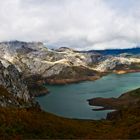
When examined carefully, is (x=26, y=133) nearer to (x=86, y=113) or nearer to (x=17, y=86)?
(x=17, y=86)

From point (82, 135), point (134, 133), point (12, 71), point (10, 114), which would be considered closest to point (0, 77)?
point (12, 71)

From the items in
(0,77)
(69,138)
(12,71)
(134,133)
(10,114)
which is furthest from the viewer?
(12,71)

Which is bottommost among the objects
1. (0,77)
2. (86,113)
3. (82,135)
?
(86,113)

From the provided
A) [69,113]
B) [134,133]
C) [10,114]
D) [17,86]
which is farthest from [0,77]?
[134,133]

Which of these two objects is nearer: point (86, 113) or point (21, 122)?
point (21, 122)

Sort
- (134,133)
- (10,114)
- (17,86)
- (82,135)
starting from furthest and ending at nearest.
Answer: (17,86) → (10,114) → (82,135) → (134,133)

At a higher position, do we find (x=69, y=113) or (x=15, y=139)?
(x=15, y=139)

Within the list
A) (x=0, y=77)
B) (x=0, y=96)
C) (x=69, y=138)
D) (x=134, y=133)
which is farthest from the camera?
(x=0, y=77)

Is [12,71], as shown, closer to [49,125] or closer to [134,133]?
[49,125]

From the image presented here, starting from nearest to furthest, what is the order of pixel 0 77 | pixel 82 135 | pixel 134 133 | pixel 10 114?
pixel 134 133, pixel 82 135, pixel 10 114, pixel 0 77
